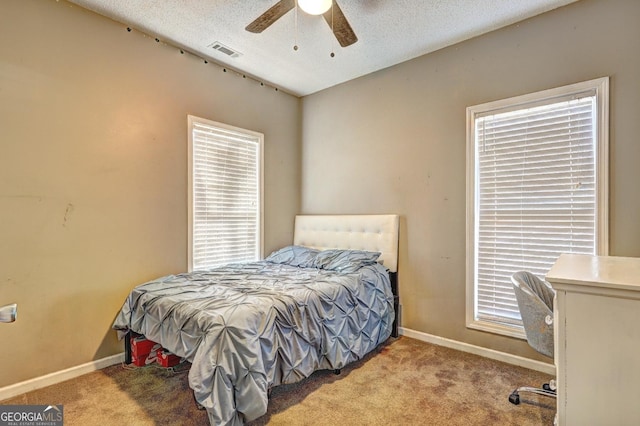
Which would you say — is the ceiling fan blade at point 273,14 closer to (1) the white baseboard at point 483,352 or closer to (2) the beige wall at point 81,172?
(2) the beige wall at point 81,172

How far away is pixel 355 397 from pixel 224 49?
3.22m

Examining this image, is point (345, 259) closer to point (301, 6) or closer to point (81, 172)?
point (301, 6)

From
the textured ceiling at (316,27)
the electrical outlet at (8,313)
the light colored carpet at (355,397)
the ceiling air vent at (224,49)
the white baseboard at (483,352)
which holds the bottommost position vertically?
the light colored carpet at (355,397)

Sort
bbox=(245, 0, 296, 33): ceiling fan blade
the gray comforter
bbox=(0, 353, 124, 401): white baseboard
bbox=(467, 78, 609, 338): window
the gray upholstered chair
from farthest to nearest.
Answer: bbox=(467, 78, 609, 338): window < bbox=(0, 353, 124, 401): white baseboard < bbox=(245, 0, 296, 33): ceiling fan blade < the gray upholstered chair < the gray comforter

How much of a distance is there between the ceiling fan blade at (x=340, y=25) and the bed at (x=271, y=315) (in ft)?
5.89

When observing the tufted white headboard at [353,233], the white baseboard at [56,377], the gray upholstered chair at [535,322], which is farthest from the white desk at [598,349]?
the white baseboard at [56,377]

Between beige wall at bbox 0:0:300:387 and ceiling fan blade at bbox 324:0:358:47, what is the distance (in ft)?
5.33

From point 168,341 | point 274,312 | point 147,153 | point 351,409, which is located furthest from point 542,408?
point 147,153

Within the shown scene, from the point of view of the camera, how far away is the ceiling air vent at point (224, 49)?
3.07 meters

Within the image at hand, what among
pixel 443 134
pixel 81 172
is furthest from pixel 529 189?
pixel 81 172

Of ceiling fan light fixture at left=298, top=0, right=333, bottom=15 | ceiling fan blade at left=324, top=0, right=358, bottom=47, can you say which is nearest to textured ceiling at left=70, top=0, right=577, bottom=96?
ceiling fan blade at left=324, top=0, right=358, bottom=47

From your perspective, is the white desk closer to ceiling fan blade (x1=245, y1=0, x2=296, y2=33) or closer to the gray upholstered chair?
the gray upholstered chair

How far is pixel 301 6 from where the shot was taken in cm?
210

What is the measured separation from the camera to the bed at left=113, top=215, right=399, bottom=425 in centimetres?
177
